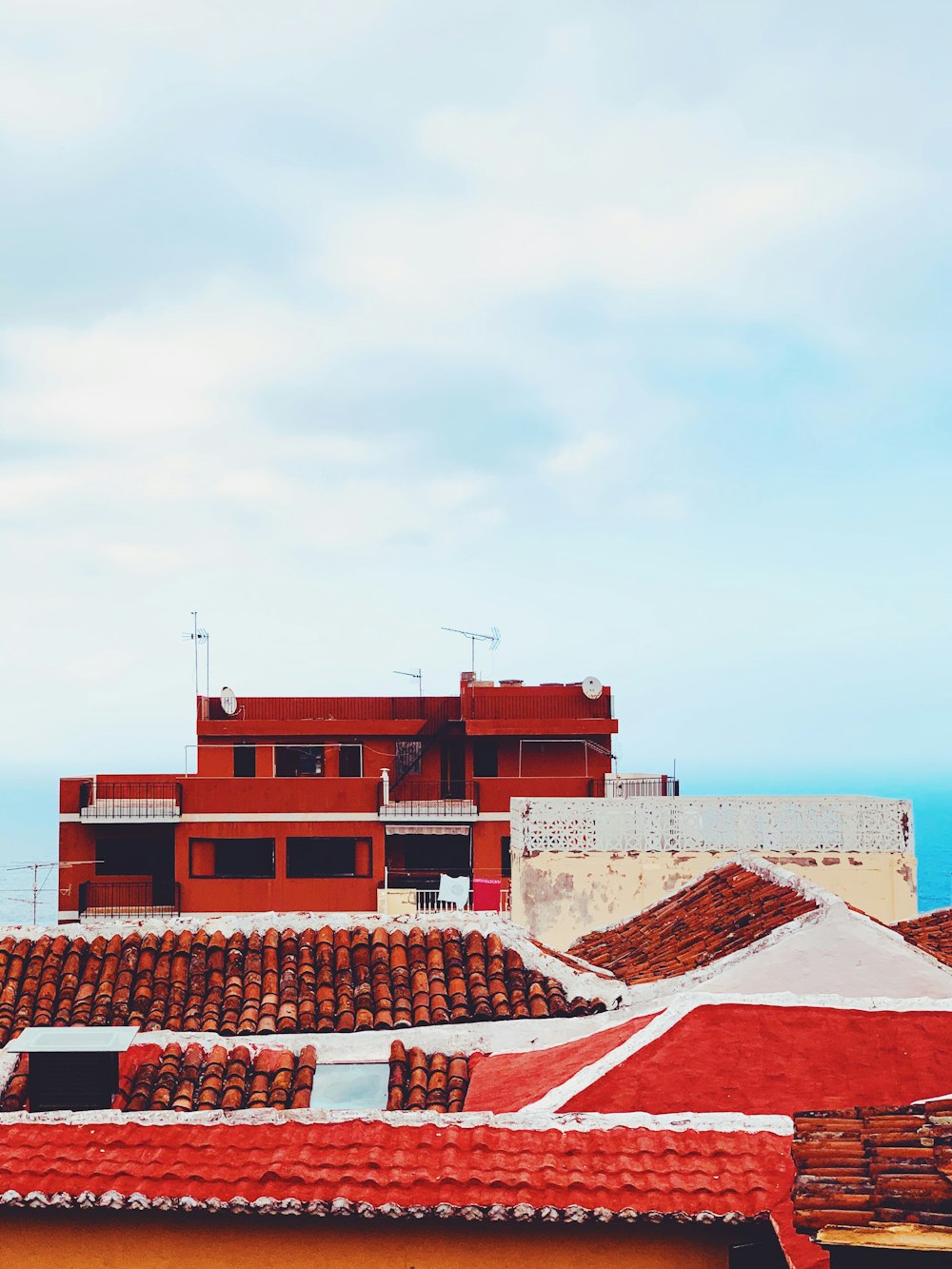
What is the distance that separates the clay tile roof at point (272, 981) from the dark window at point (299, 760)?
82.5 ft

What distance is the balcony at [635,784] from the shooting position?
3344cm

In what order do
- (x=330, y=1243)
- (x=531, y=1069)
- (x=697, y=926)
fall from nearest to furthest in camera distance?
(x=330, y=1243) < (x=531, y=1069) < (x=697, y=926)

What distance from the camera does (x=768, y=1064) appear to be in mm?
10117

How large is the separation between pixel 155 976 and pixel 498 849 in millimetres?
23155

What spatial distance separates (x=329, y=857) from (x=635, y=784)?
8040 mm

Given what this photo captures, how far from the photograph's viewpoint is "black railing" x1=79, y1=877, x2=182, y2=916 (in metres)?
36.3

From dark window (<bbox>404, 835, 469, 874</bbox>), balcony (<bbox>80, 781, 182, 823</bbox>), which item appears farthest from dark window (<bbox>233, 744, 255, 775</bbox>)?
dark window (<bbox>404, 835, 469, 874</bbox>)

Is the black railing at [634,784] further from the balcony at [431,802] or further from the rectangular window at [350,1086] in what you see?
the rectangular window at [350,1086]

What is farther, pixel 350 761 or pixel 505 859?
pixel 350 761

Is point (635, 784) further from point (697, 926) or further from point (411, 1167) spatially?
point (411, 1167)

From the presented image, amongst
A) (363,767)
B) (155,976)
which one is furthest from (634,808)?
(363,767)

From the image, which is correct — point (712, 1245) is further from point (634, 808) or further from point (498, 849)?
point (498, 849)


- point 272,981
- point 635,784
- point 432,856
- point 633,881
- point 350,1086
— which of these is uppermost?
point 635,784

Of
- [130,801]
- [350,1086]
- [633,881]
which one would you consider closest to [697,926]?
[633,881]
